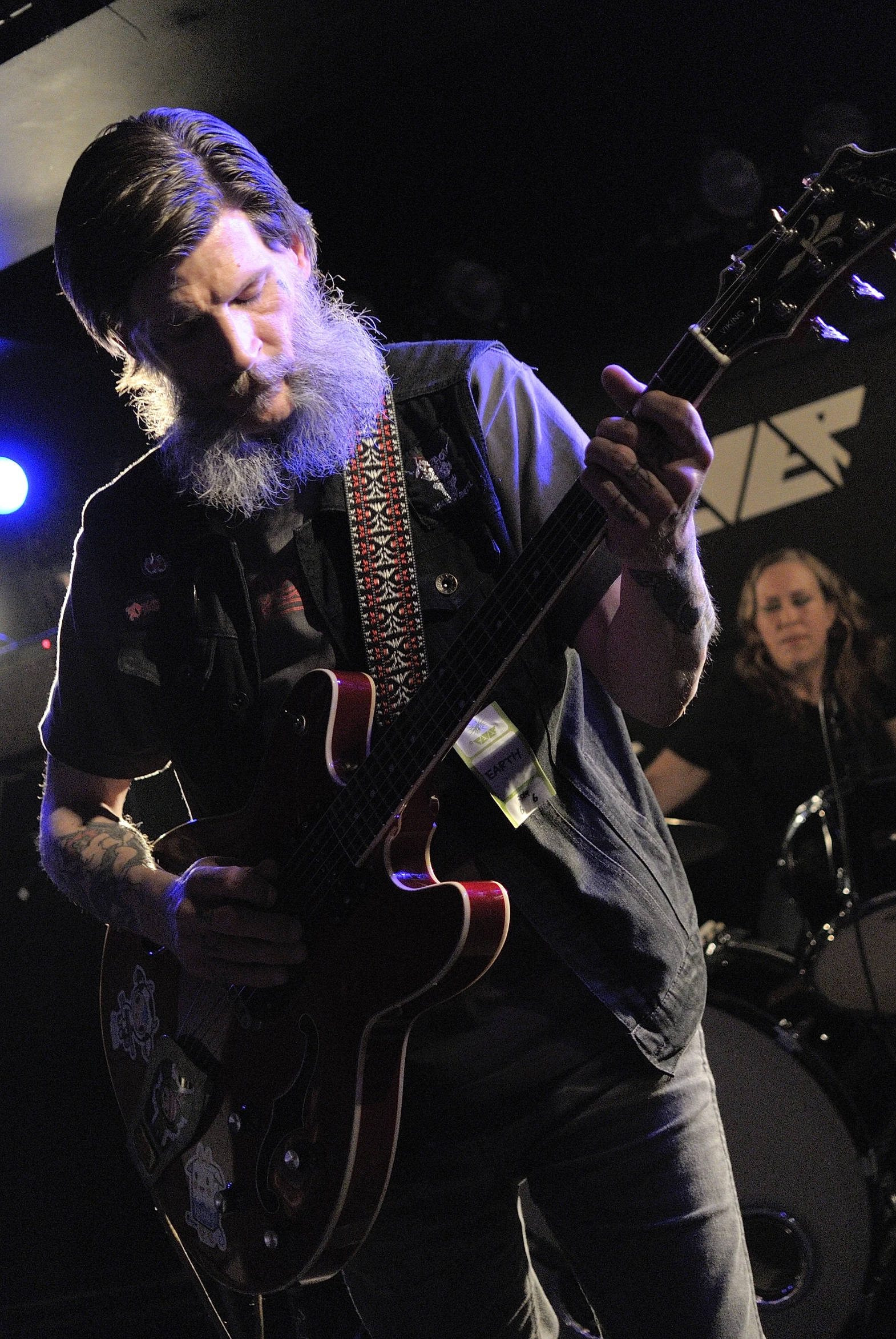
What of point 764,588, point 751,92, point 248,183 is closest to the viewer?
point 248,183

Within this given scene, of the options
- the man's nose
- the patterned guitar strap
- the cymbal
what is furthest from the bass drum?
the man's nose

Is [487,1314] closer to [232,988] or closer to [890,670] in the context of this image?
[232,988]

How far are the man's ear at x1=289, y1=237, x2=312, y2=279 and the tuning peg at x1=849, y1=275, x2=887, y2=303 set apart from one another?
3.31ft

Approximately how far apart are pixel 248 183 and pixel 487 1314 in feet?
5.79

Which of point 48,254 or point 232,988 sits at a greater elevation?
point 48,254

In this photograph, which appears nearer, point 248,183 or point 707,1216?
point 707,1216

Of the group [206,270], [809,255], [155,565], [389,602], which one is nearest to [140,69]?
[206,270]

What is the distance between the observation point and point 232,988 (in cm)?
161

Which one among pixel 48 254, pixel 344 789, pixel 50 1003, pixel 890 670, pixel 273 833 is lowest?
pixel 50 1003

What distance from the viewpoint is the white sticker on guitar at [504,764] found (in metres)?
1.42

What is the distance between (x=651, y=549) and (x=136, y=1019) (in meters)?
1.22

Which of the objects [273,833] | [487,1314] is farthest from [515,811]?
[487,1314]

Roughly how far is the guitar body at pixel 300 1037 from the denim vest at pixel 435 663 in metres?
0.12

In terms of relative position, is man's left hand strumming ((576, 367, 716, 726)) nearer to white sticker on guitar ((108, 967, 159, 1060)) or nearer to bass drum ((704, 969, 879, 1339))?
white sticker on guitar ((108, 967, 159, 1060))
